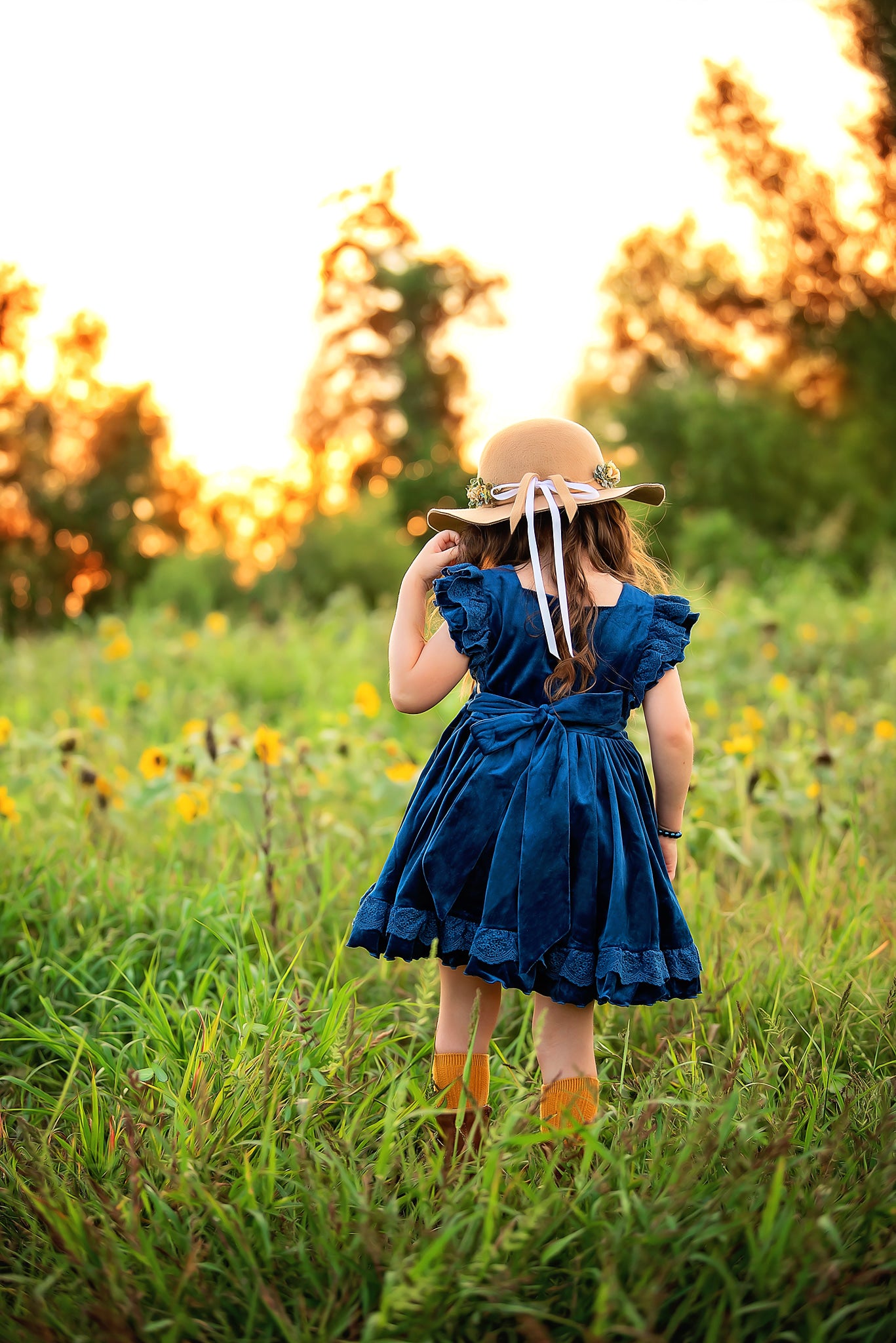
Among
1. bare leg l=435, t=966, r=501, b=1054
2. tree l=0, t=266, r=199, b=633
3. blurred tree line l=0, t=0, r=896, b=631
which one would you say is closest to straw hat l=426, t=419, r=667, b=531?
bare leg l=435, t=966, r=501, b=1054

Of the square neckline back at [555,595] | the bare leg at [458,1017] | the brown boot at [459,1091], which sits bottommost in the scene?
the brown boot at [459,1091]

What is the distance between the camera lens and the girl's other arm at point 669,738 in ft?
6.64

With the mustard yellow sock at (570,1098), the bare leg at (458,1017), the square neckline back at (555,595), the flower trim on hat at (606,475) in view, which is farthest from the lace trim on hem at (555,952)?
the flower trim on hat at (606,475)

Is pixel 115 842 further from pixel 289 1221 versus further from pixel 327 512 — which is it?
pixel 327 512

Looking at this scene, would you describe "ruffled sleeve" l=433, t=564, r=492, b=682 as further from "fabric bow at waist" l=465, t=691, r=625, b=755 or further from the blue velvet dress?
"fabric bow at waist" l=465, t=691, r=625, b=755

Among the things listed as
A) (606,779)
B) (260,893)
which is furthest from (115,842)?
(606,779)

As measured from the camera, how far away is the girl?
1.90 m

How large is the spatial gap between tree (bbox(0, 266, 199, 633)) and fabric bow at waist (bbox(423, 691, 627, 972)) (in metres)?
10.9

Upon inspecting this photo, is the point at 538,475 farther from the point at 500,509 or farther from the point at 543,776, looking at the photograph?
the point at 543,776

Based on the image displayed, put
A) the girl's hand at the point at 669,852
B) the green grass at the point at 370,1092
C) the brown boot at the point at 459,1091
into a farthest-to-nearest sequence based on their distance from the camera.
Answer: the girl's hand at the point at 669,852, the brown boot at the point at 459,1091, the green grass at the point at 370,1092

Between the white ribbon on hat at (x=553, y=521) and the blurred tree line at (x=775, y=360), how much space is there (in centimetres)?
1085

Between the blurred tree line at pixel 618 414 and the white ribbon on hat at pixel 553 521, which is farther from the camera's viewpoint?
the blurred tree line at pixel 618 414

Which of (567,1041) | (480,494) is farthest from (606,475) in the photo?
(567,1041)

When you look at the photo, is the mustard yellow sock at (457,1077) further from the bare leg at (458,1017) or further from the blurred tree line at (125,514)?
the blurred tree line at (125,514)
